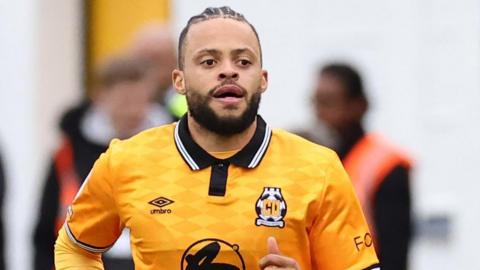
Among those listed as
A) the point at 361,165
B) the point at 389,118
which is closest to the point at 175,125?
the point at 361,165

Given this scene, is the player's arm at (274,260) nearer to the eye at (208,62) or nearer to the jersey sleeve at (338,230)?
the jersey sleeve at (338,230)

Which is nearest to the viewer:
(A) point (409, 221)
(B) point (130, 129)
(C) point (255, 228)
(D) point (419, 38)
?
(C) point (255, 228)

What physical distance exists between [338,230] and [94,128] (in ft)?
10.5

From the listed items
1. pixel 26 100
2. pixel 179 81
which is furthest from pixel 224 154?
pixel 26 100

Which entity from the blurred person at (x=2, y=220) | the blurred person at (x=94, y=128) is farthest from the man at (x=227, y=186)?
the blurred person at (x=2, y=220)

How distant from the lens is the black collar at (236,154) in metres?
5.68

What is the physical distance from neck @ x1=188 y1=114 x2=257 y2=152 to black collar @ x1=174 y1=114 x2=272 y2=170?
0.06 ft

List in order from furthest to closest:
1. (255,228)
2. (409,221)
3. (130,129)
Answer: (409,221), (130,129), (255,228)

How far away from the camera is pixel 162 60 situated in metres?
8.94

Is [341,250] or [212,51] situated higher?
[212,51]

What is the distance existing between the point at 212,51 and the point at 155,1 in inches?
262

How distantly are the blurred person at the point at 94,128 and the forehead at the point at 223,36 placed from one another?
2574 millimetres

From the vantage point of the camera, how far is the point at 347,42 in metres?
11.7

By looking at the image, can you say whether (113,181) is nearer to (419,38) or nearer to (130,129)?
(130,129)
